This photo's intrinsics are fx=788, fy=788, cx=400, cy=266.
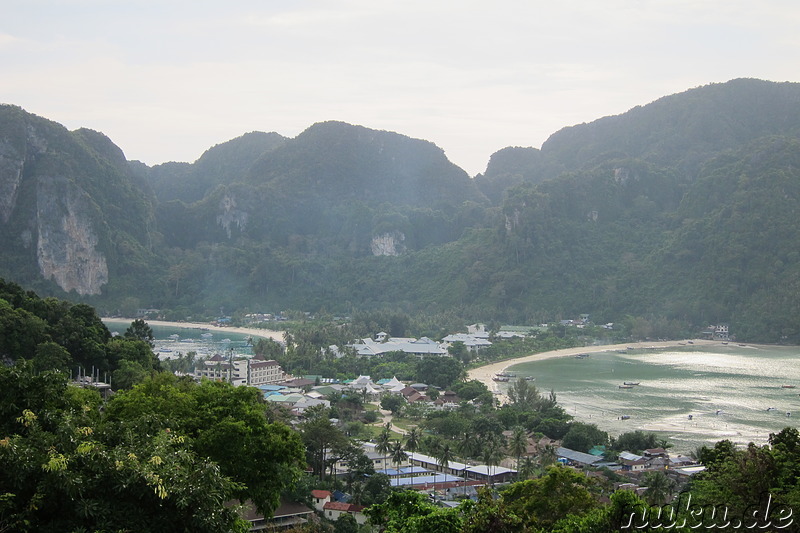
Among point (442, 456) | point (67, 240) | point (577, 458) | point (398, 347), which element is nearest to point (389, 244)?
point (67, 240)

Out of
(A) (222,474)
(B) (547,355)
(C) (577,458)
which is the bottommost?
(B) (547,355)

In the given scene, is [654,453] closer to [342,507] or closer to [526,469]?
[526,469]

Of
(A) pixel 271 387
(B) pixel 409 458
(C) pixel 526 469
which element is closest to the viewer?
(C) pixel 526 469

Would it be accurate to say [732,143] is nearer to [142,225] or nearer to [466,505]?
[142,225]

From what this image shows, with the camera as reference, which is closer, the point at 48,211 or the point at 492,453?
the point at 492,453

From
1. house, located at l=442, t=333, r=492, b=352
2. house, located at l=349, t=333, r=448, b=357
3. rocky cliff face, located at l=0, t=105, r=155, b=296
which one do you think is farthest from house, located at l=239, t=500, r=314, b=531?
rocky cliff face, located at l=0, t=105, r=155, b=296

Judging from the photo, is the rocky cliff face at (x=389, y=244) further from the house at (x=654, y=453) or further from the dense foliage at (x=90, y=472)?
the dense foliage at (x=90, y=472)

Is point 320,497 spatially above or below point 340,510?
above
